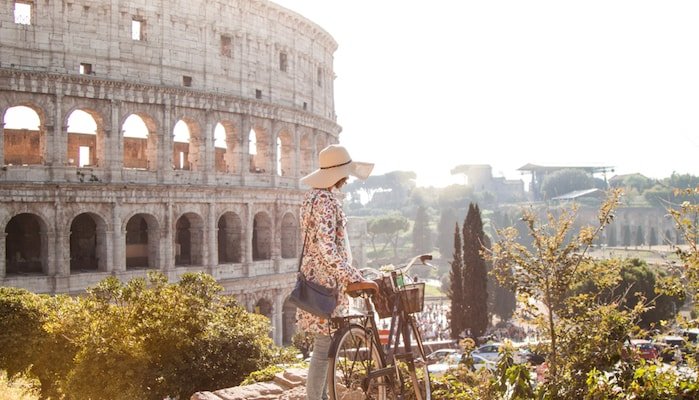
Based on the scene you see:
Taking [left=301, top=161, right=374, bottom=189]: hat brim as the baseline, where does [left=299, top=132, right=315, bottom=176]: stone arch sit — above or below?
above

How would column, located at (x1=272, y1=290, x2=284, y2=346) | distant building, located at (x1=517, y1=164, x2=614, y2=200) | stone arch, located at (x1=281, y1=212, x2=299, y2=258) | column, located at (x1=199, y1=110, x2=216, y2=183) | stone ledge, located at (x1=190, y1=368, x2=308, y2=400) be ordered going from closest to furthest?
stone ledge, located at (x1=190, y1=368, x2=308, y2=400)
column, located at (x1=199, y1=110, x2=216, y2=183)
column, located at (x1=272, y1=290, x2=284, y2=346)
stone arch, located at (x1=281, y1=212, x2=299, y2=258)
distant building, located at (x1=517, y1=164, x2=614, y2=200)

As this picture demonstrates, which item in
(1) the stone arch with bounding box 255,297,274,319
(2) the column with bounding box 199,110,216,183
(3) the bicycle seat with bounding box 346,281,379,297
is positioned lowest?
(1) the stone arch with bounding box 255,297,274,319

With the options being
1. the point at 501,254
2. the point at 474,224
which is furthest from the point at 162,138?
the point at 501,254

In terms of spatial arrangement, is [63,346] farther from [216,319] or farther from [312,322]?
[312,322]

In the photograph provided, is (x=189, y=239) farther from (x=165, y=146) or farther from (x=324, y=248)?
(x=324, y=248)

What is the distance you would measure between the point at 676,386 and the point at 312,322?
2.72m

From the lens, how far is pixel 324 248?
16.7 ft

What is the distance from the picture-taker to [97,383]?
1006cm

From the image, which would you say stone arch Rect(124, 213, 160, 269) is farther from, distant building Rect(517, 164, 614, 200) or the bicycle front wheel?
distant building Rect(517, 164, 614, 200)

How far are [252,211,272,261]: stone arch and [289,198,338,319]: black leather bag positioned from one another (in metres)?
23.4

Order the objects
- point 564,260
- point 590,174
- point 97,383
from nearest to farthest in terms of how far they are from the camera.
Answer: point 564,260
point 97,383
point 590,174

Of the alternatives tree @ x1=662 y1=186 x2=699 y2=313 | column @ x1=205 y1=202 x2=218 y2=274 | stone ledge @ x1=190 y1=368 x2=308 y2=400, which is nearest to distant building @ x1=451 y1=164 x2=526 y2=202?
column @ x1=205 y1=202 x2=218 y2=274

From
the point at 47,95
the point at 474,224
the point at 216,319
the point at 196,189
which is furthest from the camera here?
the point at 474,224

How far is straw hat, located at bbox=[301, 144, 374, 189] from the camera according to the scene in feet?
17.7
